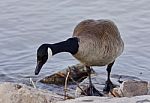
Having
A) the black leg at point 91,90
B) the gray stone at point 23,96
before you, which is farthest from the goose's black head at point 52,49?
the gray stone at point 23,96

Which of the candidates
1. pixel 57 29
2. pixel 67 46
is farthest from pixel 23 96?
pixel 57 29

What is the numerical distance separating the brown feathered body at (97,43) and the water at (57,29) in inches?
48.8

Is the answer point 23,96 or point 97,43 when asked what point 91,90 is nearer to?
point 97,43

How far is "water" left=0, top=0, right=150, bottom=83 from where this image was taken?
933 centimetres

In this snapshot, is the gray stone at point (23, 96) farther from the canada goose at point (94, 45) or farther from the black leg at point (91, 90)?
the black leg at point (91, 90)

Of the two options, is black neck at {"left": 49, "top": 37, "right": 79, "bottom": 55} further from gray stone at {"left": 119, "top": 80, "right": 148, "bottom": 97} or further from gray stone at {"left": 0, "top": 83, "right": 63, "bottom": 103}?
gray stone at {"left": 0, "top": 83, "right": 63, "bottom": 103}

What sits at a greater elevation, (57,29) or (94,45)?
(94,45)

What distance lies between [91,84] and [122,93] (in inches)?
53.1

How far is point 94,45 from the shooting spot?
24.7ft

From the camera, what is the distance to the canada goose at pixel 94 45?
732 centimetres

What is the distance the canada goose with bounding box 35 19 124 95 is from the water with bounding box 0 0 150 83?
123cm

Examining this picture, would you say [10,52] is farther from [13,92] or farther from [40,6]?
[13,92]

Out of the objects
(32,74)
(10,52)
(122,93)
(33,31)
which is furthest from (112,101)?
(33,31)

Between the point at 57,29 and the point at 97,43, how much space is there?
3352 mm
